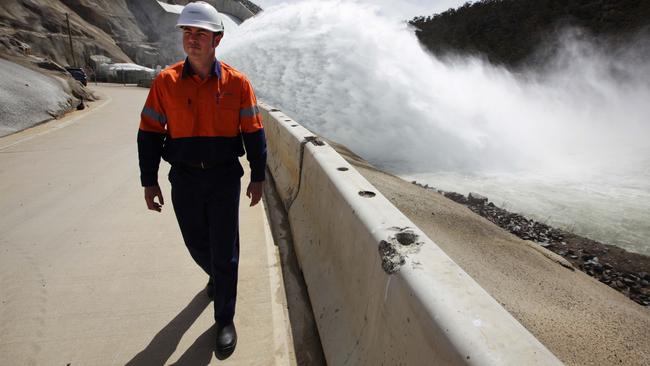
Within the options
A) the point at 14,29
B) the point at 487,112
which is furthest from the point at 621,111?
the point at 14,29

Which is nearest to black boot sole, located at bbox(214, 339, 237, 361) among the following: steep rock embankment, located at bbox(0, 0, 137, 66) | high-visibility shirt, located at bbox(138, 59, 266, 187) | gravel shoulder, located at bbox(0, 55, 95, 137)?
high-visibility shirt, located at bbox(138, 59, 266, 187)

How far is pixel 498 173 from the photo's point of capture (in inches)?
402

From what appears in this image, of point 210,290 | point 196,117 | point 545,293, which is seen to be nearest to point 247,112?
point 196,117

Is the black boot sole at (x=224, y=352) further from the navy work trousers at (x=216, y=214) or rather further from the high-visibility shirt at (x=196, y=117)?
the high-visibility shirt at (x=196, y=117)

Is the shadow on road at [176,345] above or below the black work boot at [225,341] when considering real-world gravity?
below

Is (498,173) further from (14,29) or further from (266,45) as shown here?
(14,29)

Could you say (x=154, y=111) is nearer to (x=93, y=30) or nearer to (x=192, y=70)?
(x=192, y=70)

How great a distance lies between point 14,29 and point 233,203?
5132 cm

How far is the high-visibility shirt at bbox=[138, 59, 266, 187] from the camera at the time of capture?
7.88 feet

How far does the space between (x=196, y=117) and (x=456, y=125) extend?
10.8 meters

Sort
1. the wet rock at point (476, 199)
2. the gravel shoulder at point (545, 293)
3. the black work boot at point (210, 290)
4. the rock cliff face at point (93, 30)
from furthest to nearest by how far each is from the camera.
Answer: the rock cliff face at point (93, 30) → the wet rock at point (476, 199) → the black work boot at point (210, 290) → the gravel shoulder at point (545, 293)

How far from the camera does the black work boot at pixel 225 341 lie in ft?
8.20

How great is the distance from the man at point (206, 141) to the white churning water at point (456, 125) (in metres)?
6.19

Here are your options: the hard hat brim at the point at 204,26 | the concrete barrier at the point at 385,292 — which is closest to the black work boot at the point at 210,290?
the concrete barrier at the point at 385,292
